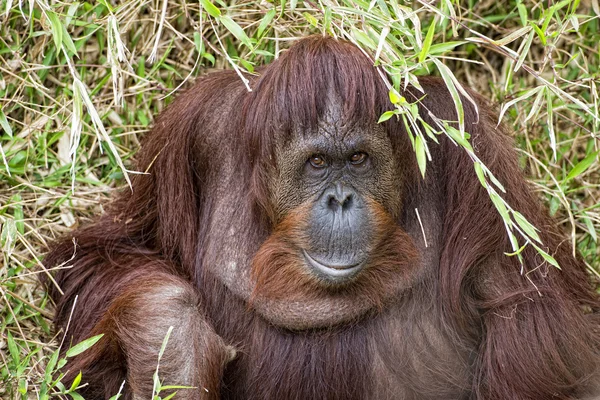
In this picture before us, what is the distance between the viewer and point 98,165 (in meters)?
4.36

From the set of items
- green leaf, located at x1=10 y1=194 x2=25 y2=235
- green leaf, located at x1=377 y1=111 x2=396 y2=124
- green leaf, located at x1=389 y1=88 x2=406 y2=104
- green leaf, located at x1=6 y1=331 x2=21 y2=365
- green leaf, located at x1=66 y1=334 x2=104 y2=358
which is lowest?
green leaf, located at x1=6 y1=331 x2=21 y2=365

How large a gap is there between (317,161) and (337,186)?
108 millimetres

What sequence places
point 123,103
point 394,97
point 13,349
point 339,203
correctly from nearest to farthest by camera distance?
point 394,97
point 339,203
point 13,349
point 123,103

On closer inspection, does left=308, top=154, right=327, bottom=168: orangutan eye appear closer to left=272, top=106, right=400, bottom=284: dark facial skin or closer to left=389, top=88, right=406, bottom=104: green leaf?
left=272, top=106, right=400, bottom=284: dark facial skin

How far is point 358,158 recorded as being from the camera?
3.20 meters

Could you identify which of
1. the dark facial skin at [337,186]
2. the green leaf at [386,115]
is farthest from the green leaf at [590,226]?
the green leaf at [386,115]

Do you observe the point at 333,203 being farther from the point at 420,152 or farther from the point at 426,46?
the point at 426,46

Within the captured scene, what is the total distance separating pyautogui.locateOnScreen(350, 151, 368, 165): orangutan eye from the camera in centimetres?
319

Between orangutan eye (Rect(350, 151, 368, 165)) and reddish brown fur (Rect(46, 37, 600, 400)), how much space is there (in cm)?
10

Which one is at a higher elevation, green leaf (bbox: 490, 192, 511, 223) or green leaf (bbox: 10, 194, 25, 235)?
green leaf (bbox: 490, 192, 511, 223)

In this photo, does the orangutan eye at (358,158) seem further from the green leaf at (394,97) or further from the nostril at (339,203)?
the green leaf at (394,97)

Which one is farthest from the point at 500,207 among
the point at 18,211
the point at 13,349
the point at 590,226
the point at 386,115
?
the point at 18,211

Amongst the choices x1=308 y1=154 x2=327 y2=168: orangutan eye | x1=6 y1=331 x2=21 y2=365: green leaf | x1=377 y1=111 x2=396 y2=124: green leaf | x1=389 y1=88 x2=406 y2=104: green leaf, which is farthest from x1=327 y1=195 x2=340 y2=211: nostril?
x1=6 y1=331 x2=21 y2=365: green leaf

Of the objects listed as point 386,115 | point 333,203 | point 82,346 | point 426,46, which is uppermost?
point 426,46
